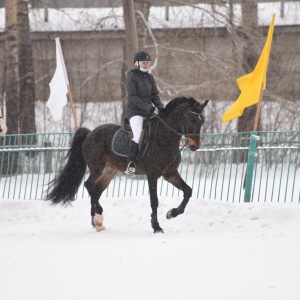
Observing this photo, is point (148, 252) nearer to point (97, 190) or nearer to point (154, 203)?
point (154, 203)

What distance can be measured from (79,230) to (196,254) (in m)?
3.48

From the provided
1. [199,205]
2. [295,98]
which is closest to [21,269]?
[199,205]

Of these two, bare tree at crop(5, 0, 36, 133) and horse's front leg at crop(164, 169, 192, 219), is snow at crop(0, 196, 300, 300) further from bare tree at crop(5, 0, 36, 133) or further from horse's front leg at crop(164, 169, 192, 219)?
bare tree at crop(5, 0, 36, 133)

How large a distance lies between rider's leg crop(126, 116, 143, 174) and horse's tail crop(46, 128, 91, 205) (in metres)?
1.37

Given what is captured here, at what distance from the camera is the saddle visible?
11.3 meters

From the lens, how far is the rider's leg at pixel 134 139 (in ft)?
37.0

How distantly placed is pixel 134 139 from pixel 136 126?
0.19 meters

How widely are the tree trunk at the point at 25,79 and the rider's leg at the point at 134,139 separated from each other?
9.97 meters

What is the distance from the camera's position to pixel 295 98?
2323 centimetres

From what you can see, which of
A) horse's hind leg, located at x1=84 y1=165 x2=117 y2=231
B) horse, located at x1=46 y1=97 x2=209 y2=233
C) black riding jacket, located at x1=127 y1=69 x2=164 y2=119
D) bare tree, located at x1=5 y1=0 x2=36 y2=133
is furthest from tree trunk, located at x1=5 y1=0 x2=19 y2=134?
black riding jacket, located at x1=127 y1=69 x2=164 y2=119

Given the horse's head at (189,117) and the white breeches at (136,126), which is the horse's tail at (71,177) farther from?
the horse's head at (189,117)

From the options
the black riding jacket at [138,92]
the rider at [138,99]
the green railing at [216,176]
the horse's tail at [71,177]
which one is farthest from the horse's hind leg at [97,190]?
the green railing at [216,176]

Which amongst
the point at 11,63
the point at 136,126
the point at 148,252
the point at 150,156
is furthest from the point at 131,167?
the point at 11,63

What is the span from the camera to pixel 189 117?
10.7 meters
